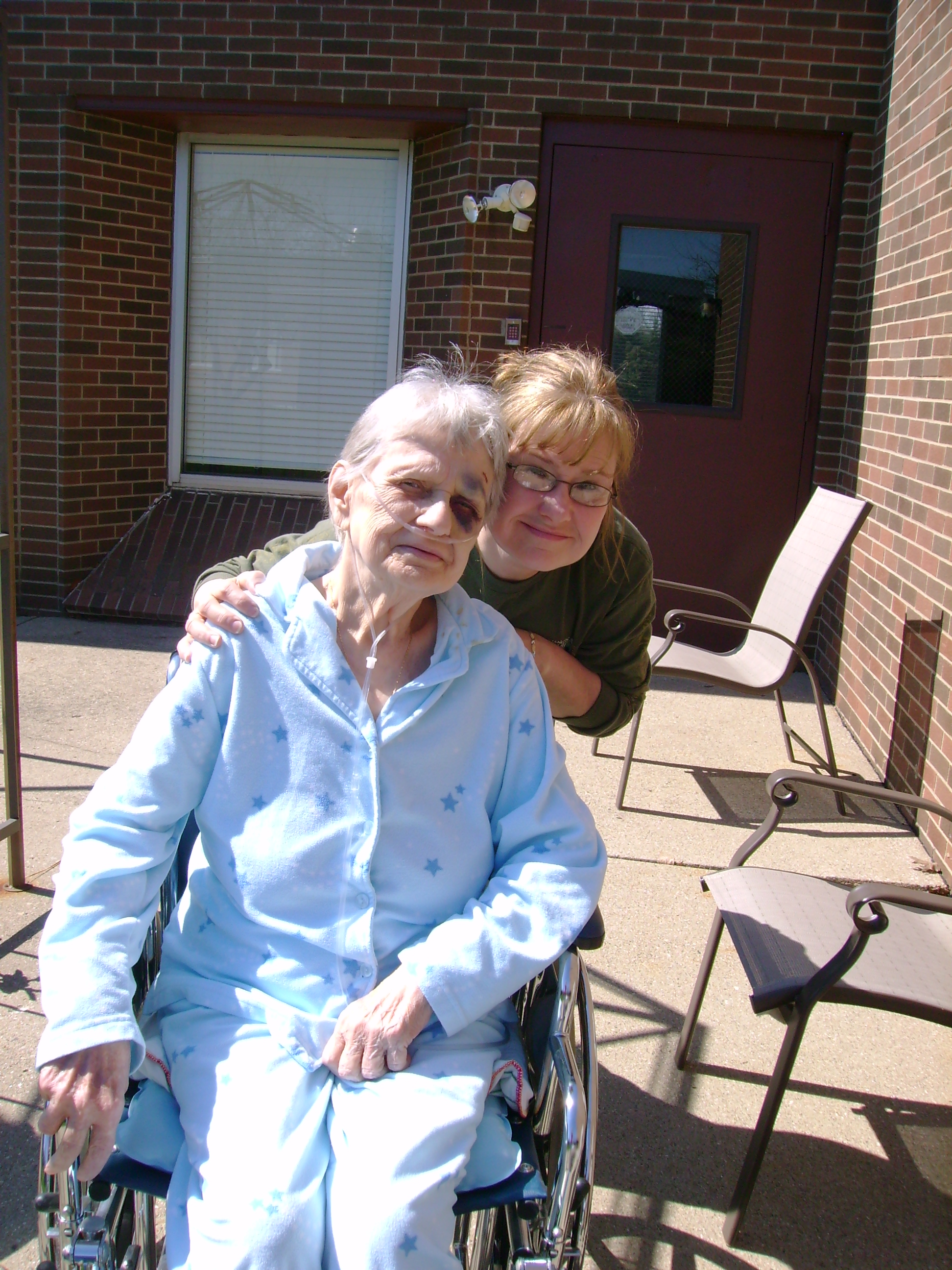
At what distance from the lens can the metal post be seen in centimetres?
286

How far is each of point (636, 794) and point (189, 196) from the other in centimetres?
474

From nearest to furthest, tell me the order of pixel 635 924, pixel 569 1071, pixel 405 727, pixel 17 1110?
pixel 569 1071 < pixel 405 727 < pixel 17 1110 < pixel 635 924

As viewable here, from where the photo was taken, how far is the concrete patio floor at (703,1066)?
6.77 feet

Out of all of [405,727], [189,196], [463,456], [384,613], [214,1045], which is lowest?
[214,1045]

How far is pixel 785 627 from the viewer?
14.4ft

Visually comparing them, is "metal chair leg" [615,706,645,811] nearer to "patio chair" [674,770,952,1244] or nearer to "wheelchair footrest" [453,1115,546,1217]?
"patio chair" [674,770,952,1244]

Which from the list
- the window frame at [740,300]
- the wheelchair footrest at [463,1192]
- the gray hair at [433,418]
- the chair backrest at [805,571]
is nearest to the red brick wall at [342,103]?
the window frame at [740,300]

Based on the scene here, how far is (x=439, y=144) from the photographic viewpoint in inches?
237

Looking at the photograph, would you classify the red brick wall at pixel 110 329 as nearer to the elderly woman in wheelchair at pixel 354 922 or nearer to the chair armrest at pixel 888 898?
the elderly woman in wheelchair at pixel 354 922

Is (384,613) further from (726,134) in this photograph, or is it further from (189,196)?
(189,196)

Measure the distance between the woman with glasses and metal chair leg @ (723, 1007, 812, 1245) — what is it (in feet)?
2.23

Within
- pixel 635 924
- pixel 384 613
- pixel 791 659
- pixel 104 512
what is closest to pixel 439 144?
pixel 104 512

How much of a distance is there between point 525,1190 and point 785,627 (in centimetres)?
327

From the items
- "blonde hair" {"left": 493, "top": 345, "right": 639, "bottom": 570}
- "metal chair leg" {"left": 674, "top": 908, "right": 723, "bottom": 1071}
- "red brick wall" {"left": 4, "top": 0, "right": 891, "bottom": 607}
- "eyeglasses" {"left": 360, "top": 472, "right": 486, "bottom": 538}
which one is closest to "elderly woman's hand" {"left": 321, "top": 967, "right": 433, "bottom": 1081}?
"eyeglasses" {"left": 360, "top": 472, "right": 486, "bottom": 538}
